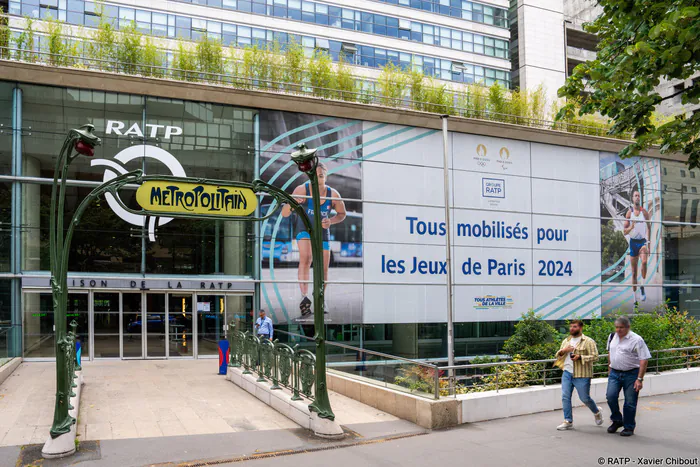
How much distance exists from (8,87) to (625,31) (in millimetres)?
18686

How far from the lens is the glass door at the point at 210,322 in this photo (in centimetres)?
2133

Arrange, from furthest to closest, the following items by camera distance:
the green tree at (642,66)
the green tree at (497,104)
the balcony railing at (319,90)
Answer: the green tree at (497,104) → the balcony railing at (319,90) → the green tree at (642,66)

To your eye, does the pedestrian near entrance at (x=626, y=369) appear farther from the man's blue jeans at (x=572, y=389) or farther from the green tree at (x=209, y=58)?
the green tree at (x=209, y=58)

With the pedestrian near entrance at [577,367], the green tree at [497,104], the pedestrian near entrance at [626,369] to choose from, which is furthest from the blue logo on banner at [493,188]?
the pedestrian near entrance at [626,369]

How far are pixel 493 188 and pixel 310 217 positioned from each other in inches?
348

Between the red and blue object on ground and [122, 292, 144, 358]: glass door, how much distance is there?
566 cm

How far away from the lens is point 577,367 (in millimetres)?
9148

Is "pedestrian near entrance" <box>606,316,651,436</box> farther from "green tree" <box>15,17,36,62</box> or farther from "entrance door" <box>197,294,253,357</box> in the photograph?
"green tree" <box>15,17,36,62</box>

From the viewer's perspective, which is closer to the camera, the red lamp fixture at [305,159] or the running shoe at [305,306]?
the red lamp fixture at [305,159]

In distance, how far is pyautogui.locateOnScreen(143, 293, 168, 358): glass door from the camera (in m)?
20.7

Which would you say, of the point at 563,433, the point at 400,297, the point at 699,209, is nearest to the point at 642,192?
the point at 699,209

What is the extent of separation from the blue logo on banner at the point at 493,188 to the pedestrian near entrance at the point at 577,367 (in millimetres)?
17873

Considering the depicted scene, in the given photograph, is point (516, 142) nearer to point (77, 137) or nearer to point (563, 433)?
point (563, 433)
